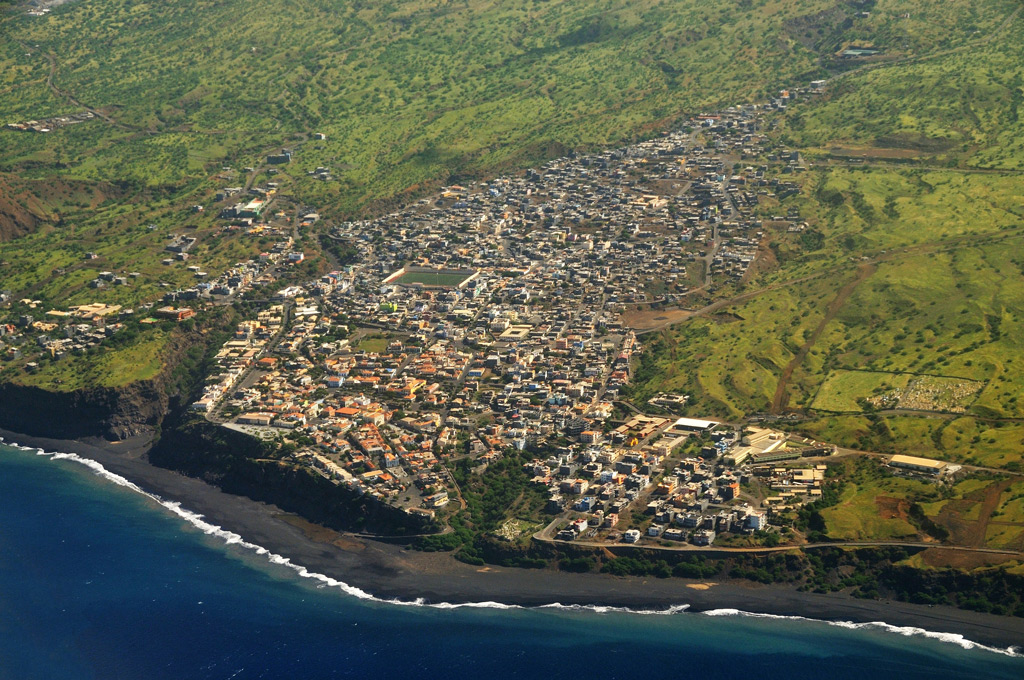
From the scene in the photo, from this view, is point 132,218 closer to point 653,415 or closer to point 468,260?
point 468,260

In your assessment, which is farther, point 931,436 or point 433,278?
point 433,278

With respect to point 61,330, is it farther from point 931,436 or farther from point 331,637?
point 931,436

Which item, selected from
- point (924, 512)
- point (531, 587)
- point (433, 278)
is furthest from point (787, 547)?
point (433, 278)

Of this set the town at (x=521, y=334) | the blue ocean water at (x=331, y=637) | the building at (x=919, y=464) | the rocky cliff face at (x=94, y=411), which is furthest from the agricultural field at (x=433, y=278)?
the building at (x=919, y=464)

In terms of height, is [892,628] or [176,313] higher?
[176,313]

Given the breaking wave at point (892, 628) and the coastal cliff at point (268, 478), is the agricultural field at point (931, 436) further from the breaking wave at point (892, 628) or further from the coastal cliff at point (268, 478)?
the coastal cliff at point (268, 478)
